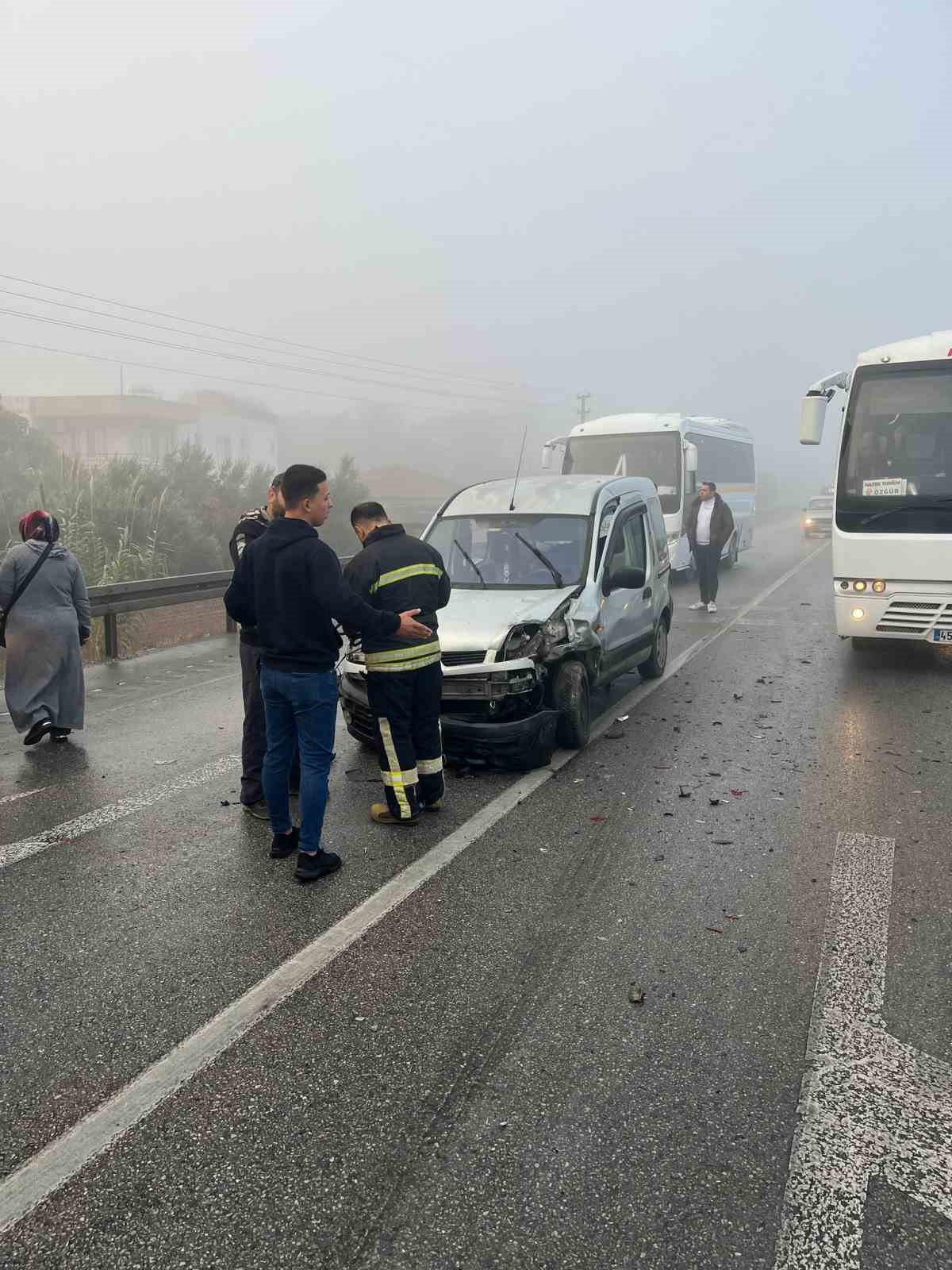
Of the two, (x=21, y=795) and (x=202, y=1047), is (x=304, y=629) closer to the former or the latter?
(x=202, y=1047)

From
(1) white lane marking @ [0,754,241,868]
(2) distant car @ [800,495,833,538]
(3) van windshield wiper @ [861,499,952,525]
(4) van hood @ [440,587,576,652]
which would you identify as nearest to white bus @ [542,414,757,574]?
(3) van windshield wiper @ [861,499,952,525]

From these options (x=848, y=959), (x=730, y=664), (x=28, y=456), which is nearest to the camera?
(x=848, y=959)

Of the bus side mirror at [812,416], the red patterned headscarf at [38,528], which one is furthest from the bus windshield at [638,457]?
the red patterned headscarf at [38,528]

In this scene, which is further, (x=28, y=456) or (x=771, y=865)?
(x=28, y=456)

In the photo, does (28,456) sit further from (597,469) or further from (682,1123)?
(682,1123)

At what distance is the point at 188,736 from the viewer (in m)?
7.68

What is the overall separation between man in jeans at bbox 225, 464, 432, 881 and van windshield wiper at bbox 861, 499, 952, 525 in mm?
6575

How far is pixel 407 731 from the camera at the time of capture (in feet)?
17.9

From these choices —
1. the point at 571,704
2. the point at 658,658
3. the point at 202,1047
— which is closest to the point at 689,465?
the point at 658,658

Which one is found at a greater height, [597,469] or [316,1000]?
[597,469]

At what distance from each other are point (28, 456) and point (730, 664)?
30.3 meters

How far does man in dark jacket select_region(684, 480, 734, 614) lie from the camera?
1459cm

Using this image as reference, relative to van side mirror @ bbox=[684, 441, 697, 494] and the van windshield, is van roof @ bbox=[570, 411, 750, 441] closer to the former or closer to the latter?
van side mirror @ bbox=[684, 441, 697, 494]

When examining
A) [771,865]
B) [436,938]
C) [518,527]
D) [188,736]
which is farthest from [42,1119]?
[518,527]
